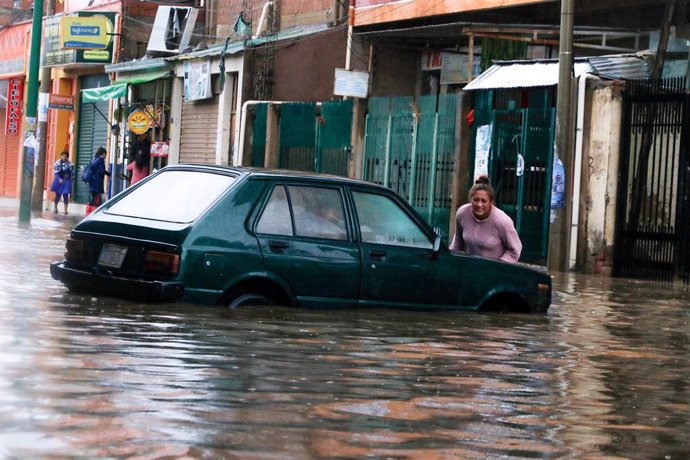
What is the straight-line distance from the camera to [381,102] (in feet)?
91.5

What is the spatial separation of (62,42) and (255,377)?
35457mm

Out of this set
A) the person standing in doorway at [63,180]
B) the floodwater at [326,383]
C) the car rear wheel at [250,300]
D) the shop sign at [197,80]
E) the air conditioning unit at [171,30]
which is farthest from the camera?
the person standing in doorway at [63,180]

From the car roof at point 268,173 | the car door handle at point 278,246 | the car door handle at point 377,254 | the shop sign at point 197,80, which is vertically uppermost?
the shop sign at point 197,80

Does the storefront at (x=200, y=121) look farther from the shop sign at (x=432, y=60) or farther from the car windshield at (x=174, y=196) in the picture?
the car windshield at (x=174, y=196)

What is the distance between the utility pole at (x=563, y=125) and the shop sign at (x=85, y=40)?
22.9 m

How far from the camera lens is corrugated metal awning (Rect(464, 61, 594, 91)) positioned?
23.2 m

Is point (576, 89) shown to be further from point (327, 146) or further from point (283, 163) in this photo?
point (283, 163)

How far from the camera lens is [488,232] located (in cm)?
1312

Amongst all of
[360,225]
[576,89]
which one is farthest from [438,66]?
[360,225]

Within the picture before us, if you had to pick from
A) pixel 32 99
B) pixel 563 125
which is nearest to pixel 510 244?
pixel 563 125

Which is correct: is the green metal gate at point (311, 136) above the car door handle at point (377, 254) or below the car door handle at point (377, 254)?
above

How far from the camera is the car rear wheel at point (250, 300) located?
10661 millimetres

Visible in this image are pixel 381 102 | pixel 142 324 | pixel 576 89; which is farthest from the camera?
pixel 381 102

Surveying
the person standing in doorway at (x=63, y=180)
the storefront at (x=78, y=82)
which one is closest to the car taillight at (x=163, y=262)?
the storefront at (x=78, y=82)
